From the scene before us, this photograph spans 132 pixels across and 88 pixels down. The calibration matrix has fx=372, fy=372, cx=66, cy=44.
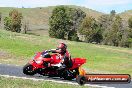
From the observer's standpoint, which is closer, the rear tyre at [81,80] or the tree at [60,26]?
the rear tyre at [81,80]

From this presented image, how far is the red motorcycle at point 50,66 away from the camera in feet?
59.8

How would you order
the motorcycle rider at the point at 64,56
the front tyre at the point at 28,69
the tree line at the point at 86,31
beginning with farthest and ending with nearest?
the tree line at the point at 86,31 < the front tyre at the point at 28,69 < the motorcycle rider at the point at 64,56

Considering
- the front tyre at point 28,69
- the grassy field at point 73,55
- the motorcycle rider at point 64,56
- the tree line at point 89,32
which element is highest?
the motorcycle rider at point 64,56

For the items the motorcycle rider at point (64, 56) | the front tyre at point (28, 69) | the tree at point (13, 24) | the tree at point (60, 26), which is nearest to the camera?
the motorcycle rider at point (64, 56)

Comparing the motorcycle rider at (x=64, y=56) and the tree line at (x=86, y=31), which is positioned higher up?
the motorcycle rider at (x=64, y=56)

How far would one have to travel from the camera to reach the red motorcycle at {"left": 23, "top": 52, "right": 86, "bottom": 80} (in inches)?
717

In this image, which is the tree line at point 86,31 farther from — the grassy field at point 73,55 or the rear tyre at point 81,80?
the rear tyre at point 81,80

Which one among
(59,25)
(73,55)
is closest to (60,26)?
(59,25)

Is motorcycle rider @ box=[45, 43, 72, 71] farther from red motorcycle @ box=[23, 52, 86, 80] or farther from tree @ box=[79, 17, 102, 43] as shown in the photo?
tree @ box=[79, 17, 102, 43]

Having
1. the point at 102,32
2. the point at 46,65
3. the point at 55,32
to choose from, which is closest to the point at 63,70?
the point at 46,65

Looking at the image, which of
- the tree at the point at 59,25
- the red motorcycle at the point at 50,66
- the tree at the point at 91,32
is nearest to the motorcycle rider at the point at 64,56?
the red motorcycle at the point at 50,66

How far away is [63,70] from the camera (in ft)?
60.4

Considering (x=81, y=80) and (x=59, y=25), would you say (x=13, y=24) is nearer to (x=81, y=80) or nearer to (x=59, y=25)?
(x=59, y=25)

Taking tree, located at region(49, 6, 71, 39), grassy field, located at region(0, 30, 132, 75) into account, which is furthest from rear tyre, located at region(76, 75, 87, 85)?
tree, located at region(49, 6, 71, 39)
